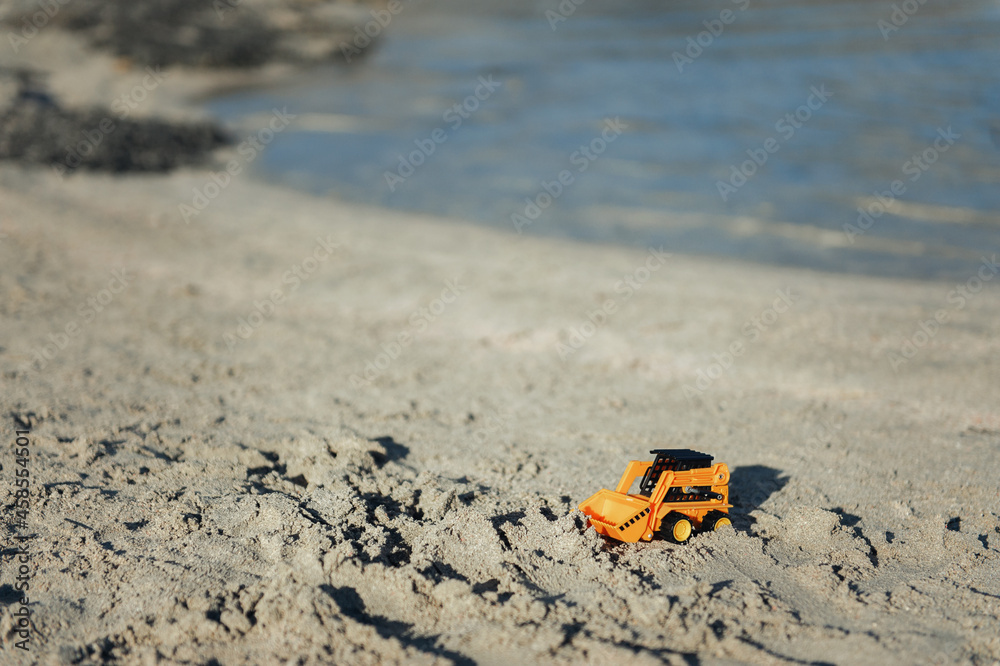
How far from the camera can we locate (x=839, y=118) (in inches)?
659

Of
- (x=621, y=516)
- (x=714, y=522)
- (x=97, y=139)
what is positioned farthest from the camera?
(x=97, y=139)

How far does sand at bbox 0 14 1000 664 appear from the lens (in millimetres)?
4246

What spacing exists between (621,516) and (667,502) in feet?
1.17

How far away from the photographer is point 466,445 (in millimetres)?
6652

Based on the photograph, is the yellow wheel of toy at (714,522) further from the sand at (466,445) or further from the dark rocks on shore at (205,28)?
the dark rocks on shore at (205,28)

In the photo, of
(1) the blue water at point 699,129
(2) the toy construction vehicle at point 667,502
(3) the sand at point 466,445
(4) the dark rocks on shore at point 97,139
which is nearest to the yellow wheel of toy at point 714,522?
(2) the toy construction vehicle at point 667,502

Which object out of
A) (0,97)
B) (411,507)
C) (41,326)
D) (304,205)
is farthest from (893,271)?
(0,97)

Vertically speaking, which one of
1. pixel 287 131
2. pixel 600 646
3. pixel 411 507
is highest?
pixel 600 646

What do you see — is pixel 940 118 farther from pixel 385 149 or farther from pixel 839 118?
pixel 385 149

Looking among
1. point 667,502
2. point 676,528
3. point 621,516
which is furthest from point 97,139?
point 676,528

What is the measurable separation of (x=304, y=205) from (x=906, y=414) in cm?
1084

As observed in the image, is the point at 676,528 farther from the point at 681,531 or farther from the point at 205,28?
the point at 205,28

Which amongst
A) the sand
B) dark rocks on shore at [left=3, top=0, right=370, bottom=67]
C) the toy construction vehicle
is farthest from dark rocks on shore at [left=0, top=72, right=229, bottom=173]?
the toy construction vehicle

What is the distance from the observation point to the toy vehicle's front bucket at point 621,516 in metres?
4.90
